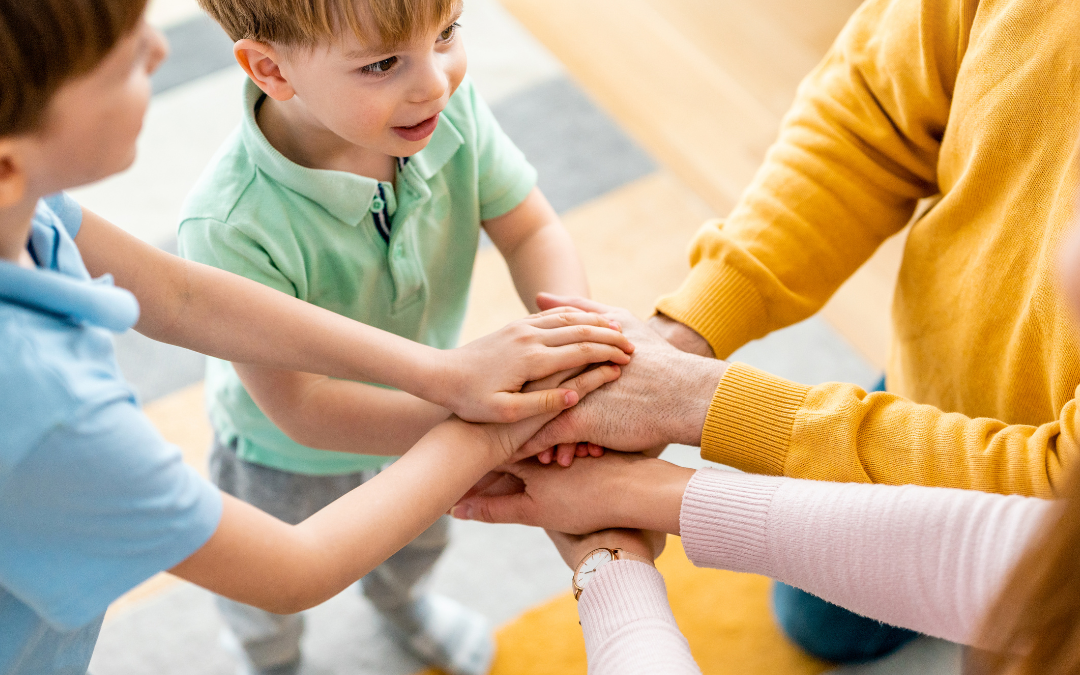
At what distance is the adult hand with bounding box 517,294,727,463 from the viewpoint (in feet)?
3.21

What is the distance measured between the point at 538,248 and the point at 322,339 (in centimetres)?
33

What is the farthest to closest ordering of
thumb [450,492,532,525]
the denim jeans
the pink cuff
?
1. the denim jeans
2. thumb [450,492,532,525]
3. the pink cuff

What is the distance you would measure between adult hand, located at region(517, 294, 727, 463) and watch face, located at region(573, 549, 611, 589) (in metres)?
0.12

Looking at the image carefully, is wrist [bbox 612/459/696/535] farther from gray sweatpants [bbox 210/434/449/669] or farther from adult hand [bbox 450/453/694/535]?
gray sweatpants [bbox 210/434/449/669]

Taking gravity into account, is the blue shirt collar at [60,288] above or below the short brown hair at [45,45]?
below

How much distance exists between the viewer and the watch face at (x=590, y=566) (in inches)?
37.0

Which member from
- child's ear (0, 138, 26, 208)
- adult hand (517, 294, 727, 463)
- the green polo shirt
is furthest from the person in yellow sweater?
child's ear (0, 138, 26, 208)

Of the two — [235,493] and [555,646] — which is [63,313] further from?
[555,646]

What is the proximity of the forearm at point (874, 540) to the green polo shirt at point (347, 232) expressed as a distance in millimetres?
368

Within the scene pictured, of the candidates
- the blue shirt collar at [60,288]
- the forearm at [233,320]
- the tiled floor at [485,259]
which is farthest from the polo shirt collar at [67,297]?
the tiled floor at [485,259]

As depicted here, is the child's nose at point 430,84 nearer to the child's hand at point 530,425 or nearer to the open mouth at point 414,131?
the open mouth at point 414,131

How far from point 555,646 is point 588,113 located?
1263 mm

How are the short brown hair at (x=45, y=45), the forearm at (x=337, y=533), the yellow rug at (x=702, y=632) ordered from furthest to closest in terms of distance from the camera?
the yellow rug at (x=702, y=632)
the forearm at (x=337, y=533)
the short brown hair at (x=45, y=45)

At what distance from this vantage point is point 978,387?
0.99m
